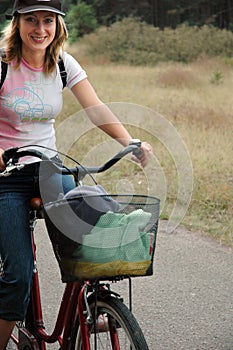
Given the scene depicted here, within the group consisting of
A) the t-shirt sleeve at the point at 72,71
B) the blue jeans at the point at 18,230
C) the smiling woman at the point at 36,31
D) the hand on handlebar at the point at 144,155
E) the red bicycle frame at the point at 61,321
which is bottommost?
the red bicycle frame at the point at 61,321

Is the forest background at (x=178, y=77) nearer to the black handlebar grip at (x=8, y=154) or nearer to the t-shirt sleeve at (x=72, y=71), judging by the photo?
the t-shirt sleeve at (x=72, y=71)

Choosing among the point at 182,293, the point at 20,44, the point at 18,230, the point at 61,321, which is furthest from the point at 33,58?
the point at 182,293

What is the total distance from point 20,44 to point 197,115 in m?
11.7

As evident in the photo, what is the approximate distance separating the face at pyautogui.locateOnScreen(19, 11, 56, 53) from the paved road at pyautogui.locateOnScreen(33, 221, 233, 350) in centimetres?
185

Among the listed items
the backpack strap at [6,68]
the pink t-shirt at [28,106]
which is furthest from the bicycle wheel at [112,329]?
the backpack strap at [6,68]

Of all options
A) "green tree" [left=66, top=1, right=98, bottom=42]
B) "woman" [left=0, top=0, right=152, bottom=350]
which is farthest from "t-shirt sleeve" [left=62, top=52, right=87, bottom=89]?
"green tree" [left=66, top=1, right=98, bottom=42]

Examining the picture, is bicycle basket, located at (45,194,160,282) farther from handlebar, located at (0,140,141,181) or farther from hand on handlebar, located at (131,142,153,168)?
hand on handlebar, located at (131,142,153,168)

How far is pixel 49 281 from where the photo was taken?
19.1 feet

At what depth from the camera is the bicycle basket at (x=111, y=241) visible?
2.92m

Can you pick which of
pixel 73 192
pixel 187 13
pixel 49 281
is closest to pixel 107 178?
pixel 49 281

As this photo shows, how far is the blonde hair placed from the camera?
3.52 meters

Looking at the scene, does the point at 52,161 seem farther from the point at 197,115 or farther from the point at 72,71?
the point at 197,115

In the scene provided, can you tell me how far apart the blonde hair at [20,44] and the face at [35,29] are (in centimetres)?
4

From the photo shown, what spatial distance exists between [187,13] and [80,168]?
170ft
